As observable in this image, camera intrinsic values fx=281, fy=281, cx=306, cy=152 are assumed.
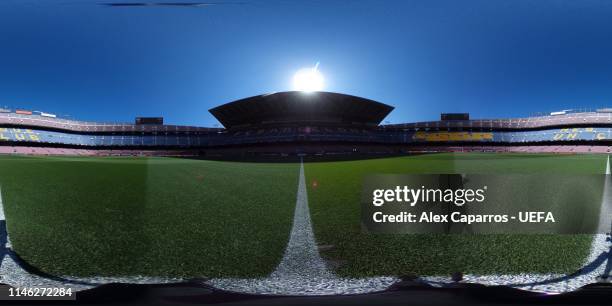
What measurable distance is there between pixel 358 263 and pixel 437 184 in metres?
0.66

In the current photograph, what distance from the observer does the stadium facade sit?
386 inches

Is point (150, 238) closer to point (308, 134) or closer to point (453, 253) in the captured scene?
point (453, 253)

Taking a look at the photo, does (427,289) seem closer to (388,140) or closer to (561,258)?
(561,258)

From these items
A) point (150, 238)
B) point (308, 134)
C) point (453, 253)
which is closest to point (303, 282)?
point (453, 253)

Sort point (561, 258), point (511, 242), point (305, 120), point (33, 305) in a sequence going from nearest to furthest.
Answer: point (33, 305) → point (561, 258) → point (511, 242) → point (305, 120)

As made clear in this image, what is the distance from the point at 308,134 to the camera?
3678 centimetres

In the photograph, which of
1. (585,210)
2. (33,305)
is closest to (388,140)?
(585,210)

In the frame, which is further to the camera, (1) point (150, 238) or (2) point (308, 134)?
(2) point (308, 134)

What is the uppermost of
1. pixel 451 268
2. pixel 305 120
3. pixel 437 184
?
pixel 305 120

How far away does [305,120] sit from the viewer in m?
38.3

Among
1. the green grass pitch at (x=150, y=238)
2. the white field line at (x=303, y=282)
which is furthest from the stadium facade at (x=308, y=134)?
the white field line at (x=303, y=282)

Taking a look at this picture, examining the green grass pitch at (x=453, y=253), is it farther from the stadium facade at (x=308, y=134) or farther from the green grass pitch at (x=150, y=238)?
the stadium facade at (x=308, y=134)

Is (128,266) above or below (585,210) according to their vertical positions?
below

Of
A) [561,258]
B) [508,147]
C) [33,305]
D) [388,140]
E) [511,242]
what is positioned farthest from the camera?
[388,140]
